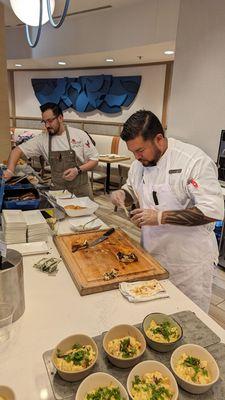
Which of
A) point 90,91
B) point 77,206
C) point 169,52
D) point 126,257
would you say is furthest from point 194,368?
point 90,91

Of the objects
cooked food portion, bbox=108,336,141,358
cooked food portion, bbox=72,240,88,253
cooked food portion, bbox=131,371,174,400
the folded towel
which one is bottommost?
the folded towel

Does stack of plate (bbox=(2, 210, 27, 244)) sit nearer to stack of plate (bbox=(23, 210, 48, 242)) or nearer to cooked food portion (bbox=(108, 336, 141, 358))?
stack of plate (bbox=(23, 210, 48, 242))

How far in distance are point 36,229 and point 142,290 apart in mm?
663

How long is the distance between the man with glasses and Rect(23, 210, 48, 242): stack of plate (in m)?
1.09

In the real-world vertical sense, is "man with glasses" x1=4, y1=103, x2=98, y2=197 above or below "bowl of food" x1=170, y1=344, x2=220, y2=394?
above

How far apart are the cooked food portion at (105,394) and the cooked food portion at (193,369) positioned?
17 cm

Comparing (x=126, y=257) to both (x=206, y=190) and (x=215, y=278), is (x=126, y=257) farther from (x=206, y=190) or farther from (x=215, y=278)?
(x=215, y=278)

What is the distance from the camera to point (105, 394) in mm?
683

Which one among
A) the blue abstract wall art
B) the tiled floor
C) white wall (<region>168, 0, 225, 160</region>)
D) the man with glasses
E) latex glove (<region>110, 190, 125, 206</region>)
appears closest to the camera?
latex glove (<region>110, 190, 125, 206</region>)

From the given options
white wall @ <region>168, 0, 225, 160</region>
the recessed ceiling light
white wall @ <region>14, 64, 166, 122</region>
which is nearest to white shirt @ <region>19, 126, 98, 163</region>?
white wall @ <region>168, 0, 225, 160</region>

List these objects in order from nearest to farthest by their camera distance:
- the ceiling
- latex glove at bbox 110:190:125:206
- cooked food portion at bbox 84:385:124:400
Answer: cooked food portion at bbox 84:385:124:400 → latex glove at bbox 110:190:125:206 → the ceiling

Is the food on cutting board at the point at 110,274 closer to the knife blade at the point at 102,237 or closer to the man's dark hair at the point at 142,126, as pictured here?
the knife blade at the point at 102,237

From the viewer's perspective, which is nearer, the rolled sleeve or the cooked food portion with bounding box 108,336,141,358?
the cooked food portion with bounding box 108,336,141,358

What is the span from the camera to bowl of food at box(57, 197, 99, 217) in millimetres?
1887
